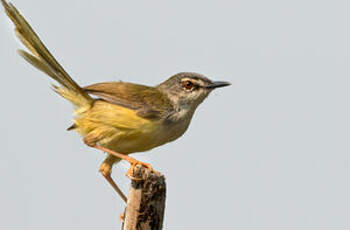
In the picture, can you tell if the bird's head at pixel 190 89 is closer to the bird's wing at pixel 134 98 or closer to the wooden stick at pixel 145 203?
the bird's wing at pixel 134 98

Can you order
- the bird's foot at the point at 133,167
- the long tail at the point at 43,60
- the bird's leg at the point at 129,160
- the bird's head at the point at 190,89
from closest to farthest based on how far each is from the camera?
the bird's foot at the point at 133,167, the bird's leg at the point at 129,160, the long tail at the point at 43,60, the bird's head at the point at 190,89

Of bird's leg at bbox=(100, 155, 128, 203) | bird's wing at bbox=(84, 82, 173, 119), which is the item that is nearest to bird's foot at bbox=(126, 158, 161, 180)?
bird's wing at bbox=(84, 82, 173, 119)

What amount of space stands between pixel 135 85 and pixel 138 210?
2.28 metres

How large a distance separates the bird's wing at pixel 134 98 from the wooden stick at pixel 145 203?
1311 mm

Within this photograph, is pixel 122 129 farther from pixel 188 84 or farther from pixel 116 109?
pixel 188 84

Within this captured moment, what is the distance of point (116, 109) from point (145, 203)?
1.65 meters

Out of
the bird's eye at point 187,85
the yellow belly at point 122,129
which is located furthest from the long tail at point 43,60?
the bird's eye at point 187,85

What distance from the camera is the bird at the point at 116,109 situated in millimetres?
5637

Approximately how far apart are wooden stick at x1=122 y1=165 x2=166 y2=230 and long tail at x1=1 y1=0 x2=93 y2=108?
1.84 metres

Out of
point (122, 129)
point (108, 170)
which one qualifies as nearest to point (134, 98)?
point (122, 129)

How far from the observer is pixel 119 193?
6.38m

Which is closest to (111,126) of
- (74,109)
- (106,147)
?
(106,147)

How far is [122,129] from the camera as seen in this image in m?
5.65

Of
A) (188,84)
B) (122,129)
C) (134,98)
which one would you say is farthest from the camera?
(188,84)
